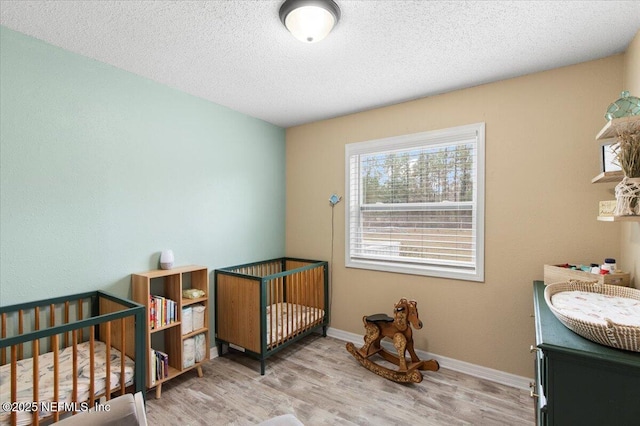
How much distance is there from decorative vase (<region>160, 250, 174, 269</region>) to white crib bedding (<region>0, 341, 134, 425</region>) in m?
0.66

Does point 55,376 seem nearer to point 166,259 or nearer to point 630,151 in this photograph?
point 166,259

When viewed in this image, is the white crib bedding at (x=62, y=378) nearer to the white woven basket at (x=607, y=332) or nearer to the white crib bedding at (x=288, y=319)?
the white crib bedding at (x=288, y=319)

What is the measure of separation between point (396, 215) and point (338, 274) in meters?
0.91

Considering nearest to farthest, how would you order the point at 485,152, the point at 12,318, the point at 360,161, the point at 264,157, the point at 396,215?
1. the point at 12,318
2. the point at 485,152
3. the point at 396,215
4. the point at 360,161
5. the point at 264,157

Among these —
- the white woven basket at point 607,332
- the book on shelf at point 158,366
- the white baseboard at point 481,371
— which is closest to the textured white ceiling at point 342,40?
the white woven basket at point 607,332

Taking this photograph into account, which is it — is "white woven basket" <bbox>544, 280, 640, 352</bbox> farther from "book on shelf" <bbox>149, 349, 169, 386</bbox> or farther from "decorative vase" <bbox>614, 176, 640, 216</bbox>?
"book on shelf" <bbox>149, 349, 169, 386</bbox>

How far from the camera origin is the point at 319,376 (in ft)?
8.05

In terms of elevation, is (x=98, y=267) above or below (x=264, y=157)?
below

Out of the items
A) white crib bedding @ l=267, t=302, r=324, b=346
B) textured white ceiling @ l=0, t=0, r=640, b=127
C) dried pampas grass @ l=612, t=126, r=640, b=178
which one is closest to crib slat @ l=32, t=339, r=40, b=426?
white crib bedding @ l=267, t=302, r=324, b=346

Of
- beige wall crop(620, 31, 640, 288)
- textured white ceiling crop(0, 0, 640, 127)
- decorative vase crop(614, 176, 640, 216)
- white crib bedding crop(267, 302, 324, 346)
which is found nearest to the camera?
→ decorative vase crop(614, 176, 640, 216)

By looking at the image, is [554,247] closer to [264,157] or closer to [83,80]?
[264,157]

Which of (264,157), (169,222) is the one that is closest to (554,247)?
(264,157)

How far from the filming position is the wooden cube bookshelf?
2.16 meters

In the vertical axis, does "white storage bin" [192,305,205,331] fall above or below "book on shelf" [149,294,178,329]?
below
